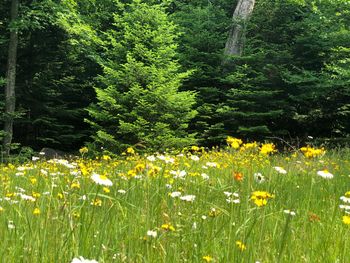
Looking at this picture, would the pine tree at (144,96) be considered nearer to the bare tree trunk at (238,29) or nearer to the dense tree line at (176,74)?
the dense tree line at (176,74)

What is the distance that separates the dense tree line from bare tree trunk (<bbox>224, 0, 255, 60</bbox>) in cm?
4

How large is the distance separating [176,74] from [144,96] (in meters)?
1.50

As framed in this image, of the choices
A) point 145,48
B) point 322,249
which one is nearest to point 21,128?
point 145,48

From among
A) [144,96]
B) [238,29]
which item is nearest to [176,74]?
[144,96]

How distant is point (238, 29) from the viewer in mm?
14328

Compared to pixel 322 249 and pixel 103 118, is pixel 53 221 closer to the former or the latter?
pixel 322 249

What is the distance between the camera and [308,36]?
12.7m

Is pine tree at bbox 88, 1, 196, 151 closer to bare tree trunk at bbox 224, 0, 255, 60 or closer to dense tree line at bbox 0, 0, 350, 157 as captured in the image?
dense tree line at bbox 0, 0, 350, 157

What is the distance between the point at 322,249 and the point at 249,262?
25.4 inches

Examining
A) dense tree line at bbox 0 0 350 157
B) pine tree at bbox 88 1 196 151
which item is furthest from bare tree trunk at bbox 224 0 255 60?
pine tree at bbox 88 1 196 151

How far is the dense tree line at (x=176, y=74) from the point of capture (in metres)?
11.2

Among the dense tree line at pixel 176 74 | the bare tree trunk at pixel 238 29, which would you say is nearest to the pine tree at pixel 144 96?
the dense tree line at pixel 176 74

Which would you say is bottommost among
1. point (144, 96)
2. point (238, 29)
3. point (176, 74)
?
point (144, 96)

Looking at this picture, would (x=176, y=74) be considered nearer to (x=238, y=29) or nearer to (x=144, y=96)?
(x=144, y=96)
